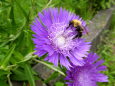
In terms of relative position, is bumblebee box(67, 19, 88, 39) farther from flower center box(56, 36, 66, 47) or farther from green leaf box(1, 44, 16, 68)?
green leaf box(1, 44, 16, 68)

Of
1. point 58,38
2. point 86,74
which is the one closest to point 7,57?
point 58,38

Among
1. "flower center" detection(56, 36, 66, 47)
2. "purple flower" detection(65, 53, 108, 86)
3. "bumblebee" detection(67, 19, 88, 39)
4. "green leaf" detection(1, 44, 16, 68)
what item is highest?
"bumblebee" detection(67, 19, 88, 39)

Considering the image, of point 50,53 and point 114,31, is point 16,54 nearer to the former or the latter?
point 50,53

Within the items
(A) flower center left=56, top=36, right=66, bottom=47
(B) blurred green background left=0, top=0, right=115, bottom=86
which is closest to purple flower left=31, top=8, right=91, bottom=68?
(A) flower center left=56, top=36, right=66, bottom=47

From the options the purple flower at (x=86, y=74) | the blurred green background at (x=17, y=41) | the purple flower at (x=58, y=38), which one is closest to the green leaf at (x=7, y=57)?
the blurred green background at (x=17, y=41)

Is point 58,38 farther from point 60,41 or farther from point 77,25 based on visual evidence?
point 77,25

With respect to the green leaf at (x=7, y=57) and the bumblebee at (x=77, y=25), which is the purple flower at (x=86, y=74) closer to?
the bumblebee at (x=77, y=25)
